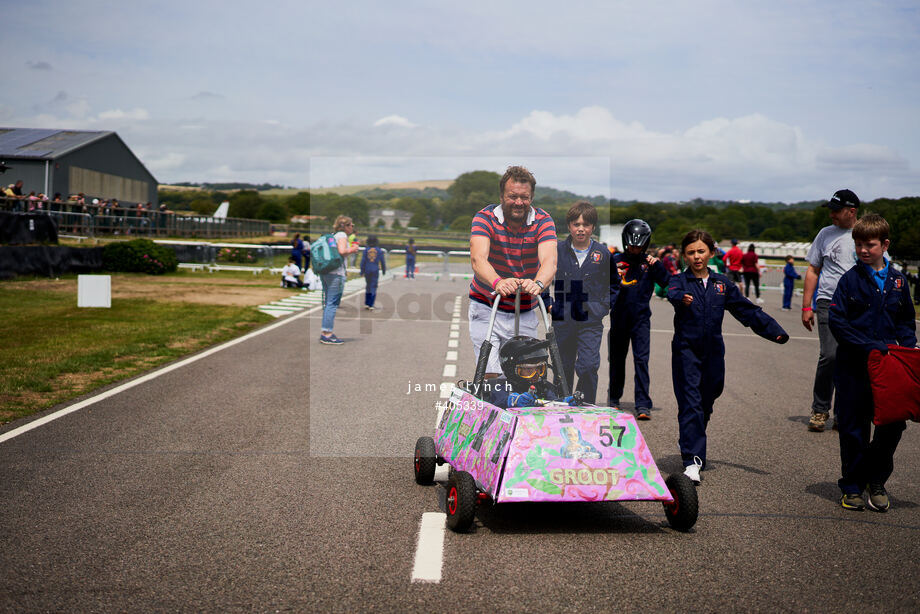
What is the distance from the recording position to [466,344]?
15.6 metres

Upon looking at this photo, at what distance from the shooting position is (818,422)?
870cm

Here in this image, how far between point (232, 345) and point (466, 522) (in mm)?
10376

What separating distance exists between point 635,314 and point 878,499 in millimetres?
3592

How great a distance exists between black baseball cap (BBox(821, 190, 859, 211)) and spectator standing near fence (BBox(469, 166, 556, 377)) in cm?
346

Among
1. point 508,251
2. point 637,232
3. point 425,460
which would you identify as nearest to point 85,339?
point 637,232

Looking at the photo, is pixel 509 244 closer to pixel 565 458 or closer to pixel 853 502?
pixel 565 458

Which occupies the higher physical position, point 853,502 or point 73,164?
point 73,164

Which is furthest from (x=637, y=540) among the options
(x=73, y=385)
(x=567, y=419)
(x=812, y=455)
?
(x=73, y=385)

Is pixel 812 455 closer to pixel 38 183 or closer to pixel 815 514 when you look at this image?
pixel 815 514

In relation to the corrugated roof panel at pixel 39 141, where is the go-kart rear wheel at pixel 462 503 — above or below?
below

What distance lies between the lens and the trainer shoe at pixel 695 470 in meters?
6.36

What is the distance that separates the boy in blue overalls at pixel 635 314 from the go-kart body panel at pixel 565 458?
12.2 feet

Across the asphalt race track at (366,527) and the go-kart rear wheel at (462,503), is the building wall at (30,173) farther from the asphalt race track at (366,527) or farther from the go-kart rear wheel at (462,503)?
the go-kart rear wheel at (462,503)

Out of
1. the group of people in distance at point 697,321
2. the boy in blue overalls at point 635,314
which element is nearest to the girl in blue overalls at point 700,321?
the group of people in distance at point 697,321
